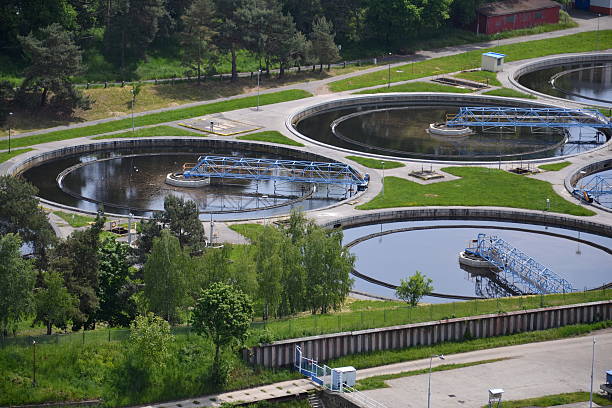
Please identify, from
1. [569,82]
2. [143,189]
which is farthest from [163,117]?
[569,82]

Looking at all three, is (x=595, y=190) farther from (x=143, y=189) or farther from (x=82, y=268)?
(x=82, y=268)

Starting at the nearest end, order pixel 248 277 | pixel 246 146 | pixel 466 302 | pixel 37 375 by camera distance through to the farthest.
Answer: pixel 37 375 < pixel 248 277 < pixel 466 302 < pixel 246 146

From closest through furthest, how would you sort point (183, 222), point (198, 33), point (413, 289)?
point (413, 289)
point (183, 222)
point (198, 33)

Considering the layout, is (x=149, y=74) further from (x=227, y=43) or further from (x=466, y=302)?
(x=466, y=302)

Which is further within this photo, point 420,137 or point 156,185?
point 420,137

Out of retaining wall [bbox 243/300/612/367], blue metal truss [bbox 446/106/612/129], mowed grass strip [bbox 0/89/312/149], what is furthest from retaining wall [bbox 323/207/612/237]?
mowed grass strip [bbox 0/89/312/149]

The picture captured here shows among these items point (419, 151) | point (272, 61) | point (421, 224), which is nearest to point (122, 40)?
point (272, 61)
